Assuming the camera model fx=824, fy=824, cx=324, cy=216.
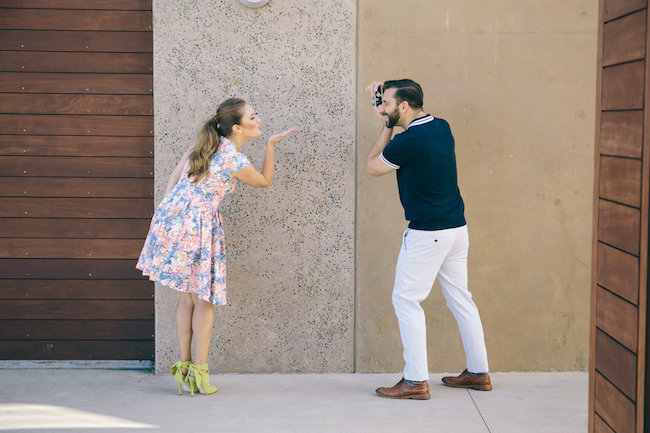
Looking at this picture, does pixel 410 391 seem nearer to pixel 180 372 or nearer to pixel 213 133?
pixel 180 372

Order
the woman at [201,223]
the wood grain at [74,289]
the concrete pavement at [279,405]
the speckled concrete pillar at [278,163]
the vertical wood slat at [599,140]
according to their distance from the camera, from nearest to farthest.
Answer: the vertical wood slat at [599,140] → the concrete pavement at [279,405] → the woman at [201,223] → the speckled concrete pillar at [278,163] → the wood grain at [74,289]

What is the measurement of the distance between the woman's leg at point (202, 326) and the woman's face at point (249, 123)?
3.25ft

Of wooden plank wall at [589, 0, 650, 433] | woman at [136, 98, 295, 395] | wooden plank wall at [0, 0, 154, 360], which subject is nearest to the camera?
wooden plank wall at [589, 0, 650, 433]

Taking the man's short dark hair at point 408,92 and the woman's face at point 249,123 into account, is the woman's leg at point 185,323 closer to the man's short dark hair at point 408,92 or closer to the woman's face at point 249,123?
the woman's face at point 249,123

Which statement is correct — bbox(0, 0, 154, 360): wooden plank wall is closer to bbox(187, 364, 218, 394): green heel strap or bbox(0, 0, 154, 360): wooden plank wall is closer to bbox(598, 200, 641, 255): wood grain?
bbox(187, 364, 218, 394): green heel strap

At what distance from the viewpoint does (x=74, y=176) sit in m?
5.17

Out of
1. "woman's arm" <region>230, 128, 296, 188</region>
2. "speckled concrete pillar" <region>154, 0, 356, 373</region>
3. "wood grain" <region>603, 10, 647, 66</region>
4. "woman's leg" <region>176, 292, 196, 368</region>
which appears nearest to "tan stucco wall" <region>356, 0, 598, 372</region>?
"speckled concrete pillar" <region>154, 0, 356, 373</region>

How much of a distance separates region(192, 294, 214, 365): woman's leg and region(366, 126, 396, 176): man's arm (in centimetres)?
120

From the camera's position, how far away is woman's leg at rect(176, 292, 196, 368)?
15.5 feet

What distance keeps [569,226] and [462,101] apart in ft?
3.34

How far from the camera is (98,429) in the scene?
407cm

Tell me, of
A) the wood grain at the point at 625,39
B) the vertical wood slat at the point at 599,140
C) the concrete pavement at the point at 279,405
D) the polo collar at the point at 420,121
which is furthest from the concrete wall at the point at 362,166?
the wood grain at the point at 625,39

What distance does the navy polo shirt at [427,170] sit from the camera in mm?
4406

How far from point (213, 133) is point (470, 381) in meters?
2.05
